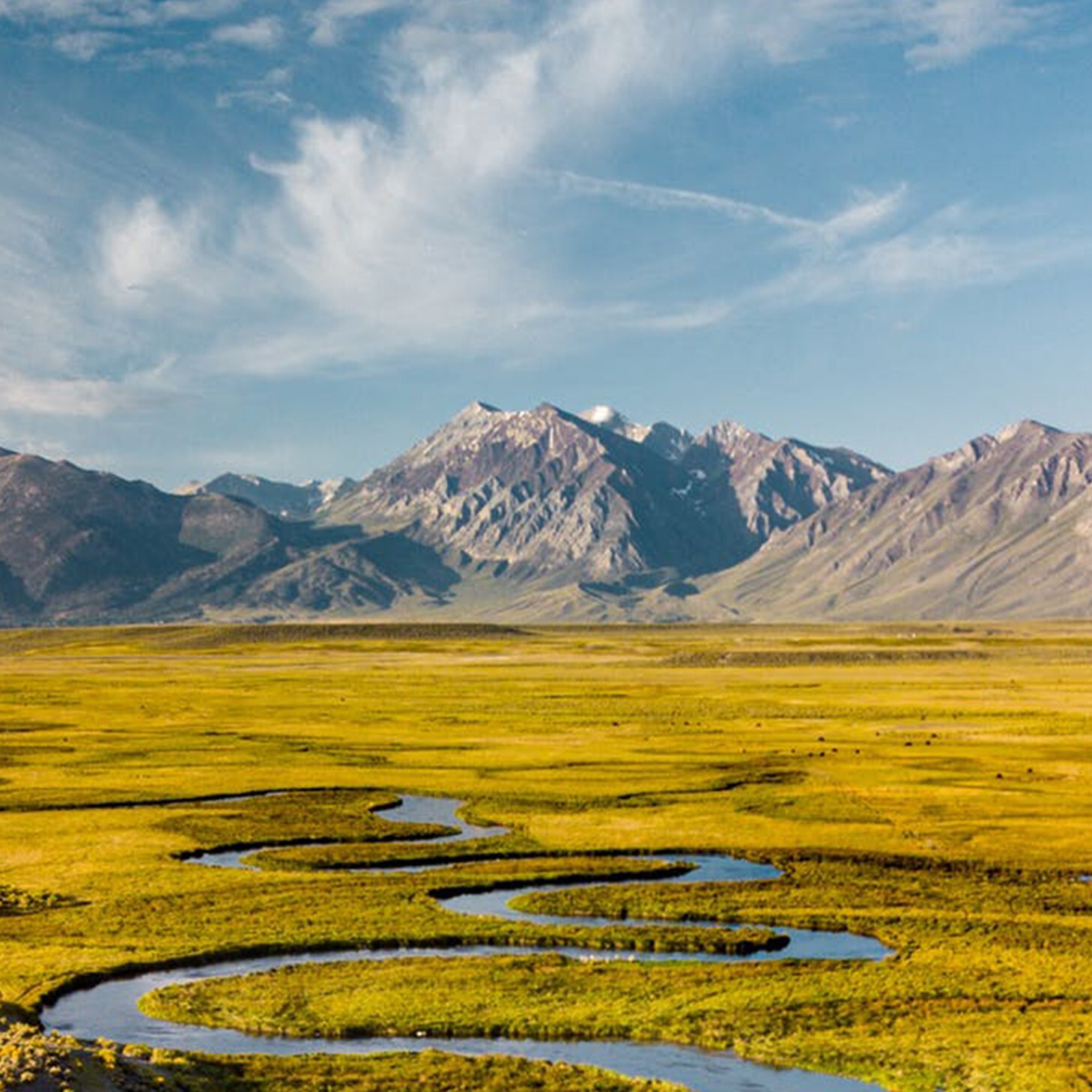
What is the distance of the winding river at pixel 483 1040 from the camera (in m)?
33.4

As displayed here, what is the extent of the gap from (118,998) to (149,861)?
20091 millimetres

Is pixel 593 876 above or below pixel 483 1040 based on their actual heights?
below

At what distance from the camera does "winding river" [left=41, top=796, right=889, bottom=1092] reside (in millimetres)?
33438

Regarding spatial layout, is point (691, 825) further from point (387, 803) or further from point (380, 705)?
point (380, 705)

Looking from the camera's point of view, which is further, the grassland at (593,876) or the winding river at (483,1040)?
the grassland at (593,876)

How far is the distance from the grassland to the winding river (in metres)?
0.71

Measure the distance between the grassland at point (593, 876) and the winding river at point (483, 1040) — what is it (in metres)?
0.71

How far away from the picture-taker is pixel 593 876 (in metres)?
56.7

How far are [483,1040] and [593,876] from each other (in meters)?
21.0

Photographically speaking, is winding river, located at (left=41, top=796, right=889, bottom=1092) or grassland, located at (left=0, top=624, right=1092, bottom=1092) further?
grassland, located at (left=0, top=624, right=1092, bottom=1092)

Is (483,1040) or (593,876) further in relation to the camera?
(593,876)

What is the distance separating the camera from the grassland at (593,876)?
36.1m

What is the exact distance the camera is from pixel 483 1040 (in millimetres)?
36062

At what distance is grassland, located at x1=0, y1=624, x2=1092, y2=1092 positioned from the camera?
1421 inches
